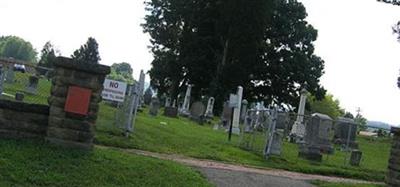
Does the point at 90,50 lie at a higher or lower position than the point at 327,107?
higher

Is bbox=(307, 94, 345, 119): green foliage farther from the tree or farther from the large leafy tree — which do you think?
the tree

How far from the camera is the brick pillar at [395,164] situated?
1174 centimetres

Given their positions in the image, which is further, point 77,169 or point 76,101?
point 76,101

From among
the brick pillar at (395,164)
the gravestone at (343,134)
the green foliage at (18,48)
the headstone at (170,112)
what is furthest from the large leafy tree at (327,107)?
the brick pillar at (395,164)

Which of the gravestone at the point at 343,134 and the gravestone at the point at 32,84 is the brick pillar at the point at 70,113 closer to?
the gravestone at the point at 32,84

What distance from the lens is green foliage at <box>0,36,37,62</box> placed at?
506 feet

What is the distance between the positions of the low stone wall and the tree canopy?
1481 inches

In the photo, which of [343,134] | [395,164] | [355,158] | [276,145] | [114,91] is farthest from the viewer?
[343,134]

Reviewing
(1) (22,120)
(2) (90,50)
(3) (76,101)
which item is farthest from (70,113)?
(2) (90,50)

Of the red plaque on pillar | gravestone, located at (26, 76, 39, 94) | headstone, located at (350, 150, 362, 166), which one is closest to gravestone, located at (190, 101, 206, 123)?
gravestone, located at (26, 76, 39, 94)

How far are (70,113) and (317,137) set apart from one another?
13.3 metres

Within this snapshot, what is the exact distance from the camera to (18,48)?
517 ft

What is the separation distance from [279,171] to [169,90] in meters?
39.4

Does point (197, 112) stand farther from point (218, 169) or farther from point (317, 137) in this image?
point (218, 169)
